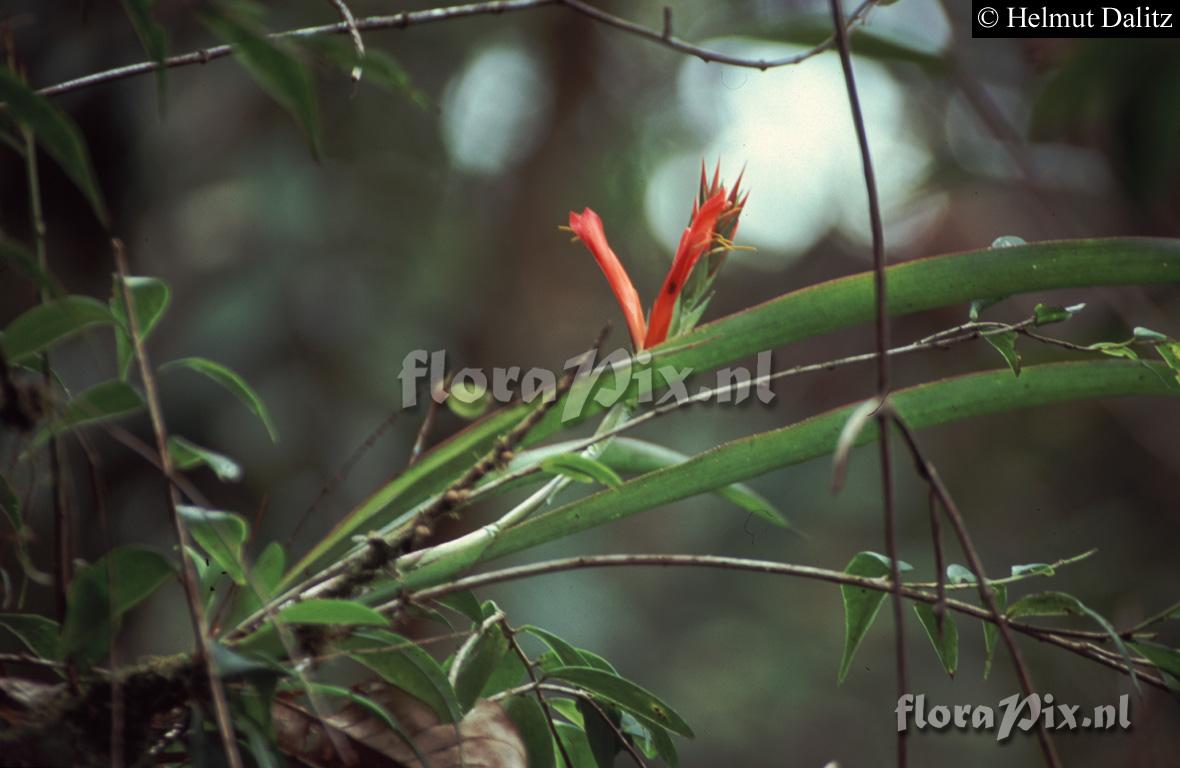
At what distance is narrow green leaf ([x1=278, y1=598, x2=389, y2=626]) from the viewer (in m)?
0.28

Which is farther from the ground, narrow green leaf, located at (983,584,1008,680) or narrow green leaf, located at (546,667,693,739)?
narrow green leaf, located at (983,584,1008,680)

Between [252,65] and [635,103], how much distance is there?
2.23 m

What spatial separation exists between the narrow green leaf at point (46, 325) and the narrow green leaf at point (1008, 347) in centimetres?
34

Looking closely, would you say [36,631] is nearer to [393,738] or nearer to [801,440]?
[393,738]

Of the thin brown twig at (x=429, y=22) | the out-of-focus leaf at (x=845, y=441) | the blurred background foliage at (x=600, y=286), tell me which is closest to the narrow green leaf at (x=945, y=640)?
the out-of-focus leaf at (x=845, y=441)

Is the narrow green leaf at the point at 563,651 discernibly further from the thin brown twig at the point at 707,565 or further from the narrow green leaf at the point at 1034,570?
the narrow green leaf at the point at 1034,570

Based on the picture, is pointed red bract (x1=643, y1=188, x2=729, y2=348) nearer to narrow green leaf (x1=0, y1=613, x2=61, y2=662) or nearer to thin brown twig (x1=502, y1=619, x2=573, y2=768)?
thin brown twig (x1=502, y1=619, x2=573, y2=768)

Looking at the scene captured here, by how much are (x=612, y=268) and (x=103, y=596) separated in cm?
29

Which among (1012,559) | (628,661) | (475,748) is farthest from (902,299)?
(628,661)

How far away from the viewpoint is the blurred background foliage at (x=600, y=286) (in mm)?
1380

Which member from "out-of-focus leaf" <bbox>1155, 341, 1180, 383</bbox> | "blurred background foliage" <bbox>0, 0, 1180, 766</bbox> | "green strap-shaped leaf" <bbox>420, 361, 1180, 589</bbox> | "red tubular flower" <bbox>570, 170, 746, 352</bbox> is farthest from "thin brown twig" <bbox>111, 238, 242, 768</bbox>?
"blurred background foliage" <bbox>0, 0, 1180, 766</bbox>

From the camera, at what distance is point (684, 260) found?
444 millimetres

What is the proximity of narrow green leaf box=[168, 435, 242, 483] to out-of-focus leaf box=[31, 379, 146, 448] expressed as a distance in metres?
0.02

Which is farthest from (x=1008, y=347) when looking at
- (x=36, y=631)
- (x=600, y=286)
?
(x=600, y=286)
